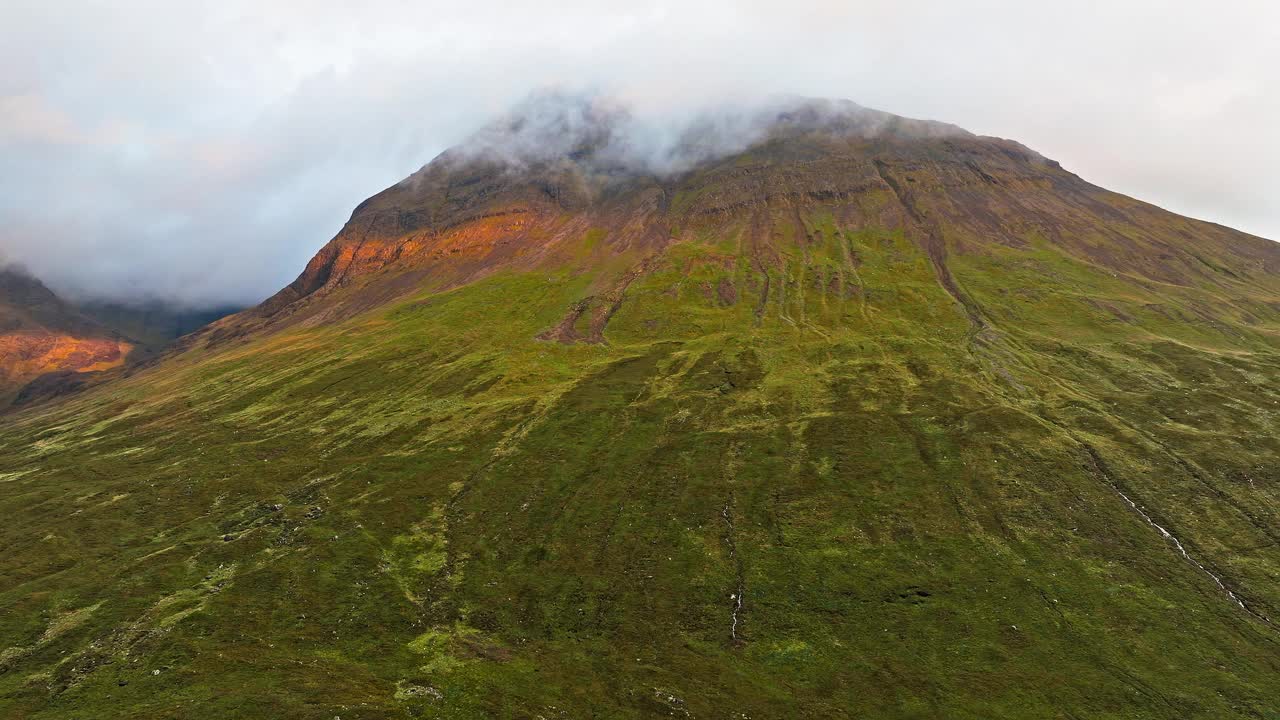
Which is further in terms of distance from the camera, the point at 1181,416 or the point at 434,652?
the point at 1181,416

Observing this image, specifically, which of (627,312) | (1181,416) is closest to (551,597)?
Result: (1181,416)

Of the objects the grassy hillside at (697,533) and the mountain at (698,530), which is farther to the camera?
the mountain at (698,530)

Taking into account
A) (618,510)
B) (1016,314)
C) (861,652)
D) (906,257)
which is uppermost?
(906,257)

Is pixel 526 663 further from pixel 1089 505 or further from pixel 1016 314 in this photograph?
pixel 1016 314

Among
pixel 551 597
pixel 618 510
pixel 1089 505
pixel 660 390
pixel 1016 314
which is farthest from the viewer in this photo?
pixel 1016 314

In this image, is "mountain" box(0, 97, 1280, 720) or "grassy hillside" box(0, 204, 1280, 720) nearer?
"grassy hillside" box(0, 204, 1280, 720)
